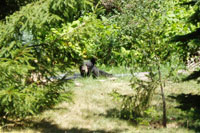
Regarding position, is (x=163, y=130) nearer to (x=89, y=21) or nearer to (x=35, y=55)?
(x=89, y=21)

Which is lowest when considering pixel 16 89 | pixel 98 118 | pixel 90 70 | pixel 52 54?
pixel 98 118

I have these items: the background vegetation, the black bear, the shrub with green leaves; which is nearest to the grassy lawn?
the background vegetation

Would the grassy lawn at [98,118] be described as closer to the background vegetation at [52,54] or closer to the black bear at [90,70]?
the background vegetation at [52,54]

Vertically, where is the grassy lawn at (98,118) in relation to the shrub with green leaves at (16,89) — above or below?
below

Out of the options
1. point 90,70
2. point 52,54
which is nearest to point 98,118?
point 52,54

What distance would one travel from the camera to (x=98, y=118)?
6320mm

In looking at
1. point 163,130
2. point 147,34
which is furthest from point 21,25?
point 163,130

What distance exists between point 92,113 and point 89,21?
7.63 feet

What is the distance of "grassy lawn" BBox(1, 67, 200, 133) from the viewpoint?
558cm

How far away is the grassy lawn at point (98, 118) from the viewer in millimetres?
5584

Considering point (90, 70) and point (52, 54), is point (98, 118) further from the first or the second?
point (90, 70)

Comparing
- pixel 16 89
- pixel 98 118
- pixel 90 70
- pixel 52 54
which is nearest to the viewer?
pixel 16 89

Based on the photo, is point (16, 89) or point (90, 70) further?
point (90, 70)

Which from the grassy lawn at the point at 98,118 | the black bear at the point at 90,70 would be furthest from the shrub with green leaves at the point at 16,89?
the black bear at the point at 90,70
